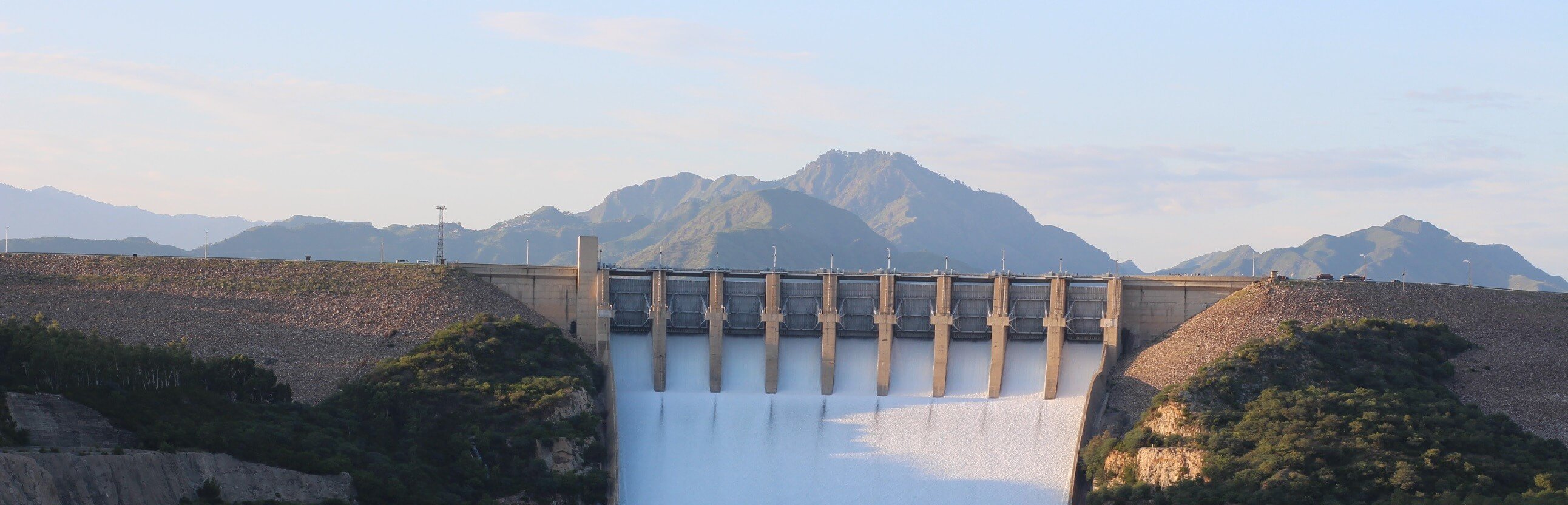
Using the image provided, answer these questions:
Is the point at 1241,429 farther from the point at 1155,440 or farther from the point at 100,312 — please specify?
the point at 100,312

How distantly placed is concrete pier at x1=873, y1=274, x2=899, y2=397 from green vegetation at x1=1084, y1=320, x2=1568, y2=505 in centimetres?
1649

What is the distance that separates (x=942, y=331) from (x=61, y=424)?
55.1 meters

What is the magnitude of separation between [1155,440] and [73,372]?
5477 centimetres

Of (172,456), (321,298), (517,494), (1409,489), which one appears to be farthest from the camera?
(321,298)

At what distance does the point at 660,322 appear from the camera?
9788 centimetres

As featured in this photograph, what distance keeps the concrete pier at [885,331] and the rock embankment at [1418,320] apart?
48.3 feet

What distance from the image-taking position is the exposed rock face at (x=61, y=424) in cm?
5800

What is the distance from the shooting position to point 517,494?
3000 inches

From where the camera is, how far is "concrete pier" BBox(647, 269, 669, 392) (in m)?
97.0

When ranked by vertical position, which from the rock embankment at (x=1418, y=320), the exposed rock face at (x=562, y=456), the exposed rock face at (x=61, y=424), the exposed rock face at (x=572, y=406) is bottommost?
the exposed rock face at (x=562, y=456)

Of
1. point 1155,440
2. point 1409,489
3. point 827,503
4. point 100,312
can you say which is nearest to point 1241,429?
point 1155,440

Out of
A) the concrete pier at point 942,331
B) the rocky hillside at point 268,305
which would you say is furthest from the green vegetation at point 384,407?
the concrete pier at point 942,331

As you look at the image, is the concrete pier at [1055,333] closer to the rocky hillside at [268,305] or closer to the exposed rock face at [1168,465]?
the exposed rock face at [1168,465]

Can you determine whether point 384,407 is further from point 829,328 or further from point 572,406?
point 829,328
